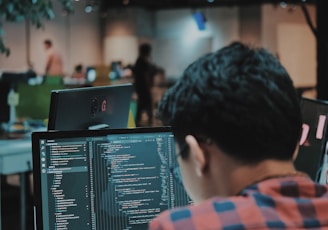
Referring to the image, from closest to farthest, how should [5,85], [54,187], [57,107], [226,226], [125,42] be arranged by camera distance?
1. [226,226]
2. [54,187]
3. [57,107]
4. [5,85]
5. [125,42]

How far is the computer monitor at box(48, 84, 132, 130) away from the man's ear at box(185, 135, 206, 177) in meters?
0.84

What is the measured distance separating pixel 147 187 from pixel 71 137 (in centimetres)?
25

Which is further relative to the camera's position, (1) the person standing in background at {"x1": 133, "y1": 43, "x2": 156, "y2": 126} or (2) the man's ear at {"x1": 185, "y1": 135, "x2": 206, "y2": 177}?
(1) the person standing in background at {"x1": 133, "y1": 43, "x2": 156, "y2": 126}

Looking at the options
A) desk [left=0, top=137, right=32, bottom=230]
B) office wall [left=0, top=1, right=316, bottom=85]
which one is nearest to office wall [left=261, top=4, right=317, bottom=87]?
office wall [left=0, top=1, right=316, bottom=85]

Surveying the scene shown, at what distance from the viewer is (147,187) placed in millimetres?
1621

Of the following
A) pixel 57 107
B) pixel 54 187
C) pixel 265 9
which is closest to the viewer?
pixel 54 187

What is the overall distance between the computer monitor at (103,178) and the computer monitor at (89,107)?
245 mm

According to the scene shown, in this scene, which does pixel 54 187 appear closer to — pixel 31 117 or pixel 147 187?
pixel 147 187

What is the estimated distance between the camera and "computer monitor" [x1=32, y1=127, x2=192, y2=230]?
60.7 inches

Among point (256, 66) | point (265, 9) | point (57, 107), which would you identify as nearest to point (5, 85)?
point (57, 107)

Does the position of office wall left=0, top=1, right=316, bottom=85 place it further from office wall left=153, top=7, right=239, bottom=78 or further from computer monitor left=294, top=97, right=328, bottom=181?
computer monitor left=294, top=97, right=328, bottom=181

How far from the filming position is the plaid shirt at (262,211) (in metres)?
0.88

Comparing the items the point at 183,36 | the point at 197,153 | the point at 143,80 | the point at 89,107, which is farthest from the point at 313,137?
the point at 183,36

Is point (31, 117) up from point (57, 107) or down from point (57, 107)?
down
